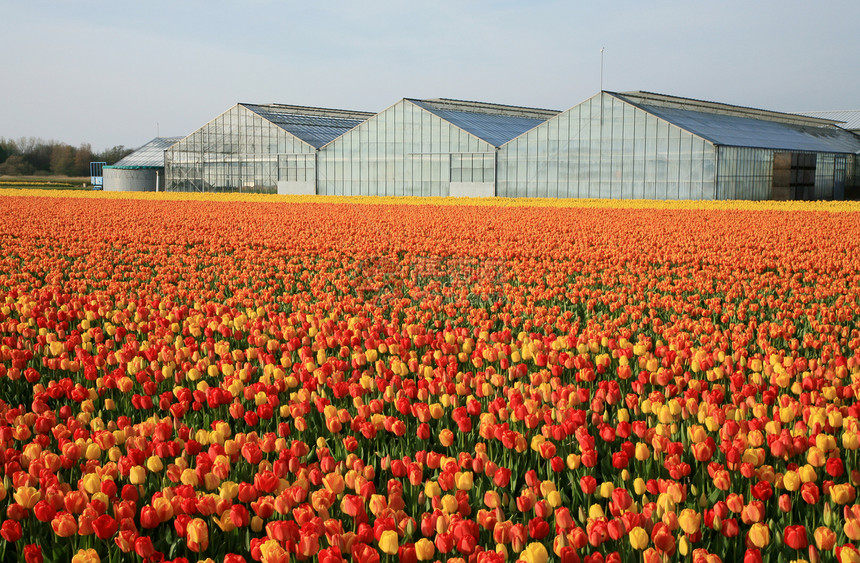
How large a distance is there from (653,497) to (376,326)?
375 cm

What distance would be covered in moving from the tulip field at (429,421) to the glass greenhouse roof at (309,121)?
120 ft

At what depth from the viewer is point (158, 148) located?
66.8 m

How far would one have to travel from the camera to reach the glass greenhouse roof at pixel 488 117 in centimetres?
4231

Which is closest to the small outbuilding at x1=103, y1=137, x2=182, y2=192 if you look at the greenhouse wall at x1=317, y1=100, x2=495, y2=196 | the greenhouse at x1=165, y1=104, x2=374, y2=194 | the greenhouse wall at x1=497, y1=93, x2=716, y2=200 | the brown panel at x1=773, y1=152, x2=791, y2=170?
the greenhouse at x1=165, y1=104, x2=374, y2=194

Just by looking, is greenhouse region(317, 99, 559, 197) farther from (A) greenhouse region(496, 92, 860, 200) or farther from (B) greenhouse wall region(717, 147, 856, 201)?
(B) greenhouse wall region(717, 147, 856, 201)

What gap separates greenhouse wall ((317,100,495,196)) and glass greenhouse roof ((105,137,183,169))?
65.2ft

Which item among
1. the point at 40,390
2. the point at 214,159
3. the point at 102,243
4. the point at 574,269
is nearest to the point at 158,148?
the point at 214,159

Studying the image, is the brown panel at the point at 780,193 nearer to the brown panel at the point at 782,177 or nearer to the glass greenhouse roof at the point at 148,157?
the brown panel at the point at 782,177

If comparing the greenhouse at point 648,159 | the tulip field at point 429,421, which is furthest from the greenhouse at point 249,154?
the tulip field at point 429,421

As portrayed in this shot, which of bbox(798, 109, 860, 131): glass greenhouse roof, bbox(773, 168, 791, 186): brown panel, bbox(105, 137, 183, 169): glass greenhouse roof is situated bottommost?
bbox(773, 168, 791, 186): brown panel

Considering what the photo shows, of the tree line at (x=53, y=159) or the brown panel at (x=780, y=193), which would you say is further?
the tree line at (x=53, y=159)

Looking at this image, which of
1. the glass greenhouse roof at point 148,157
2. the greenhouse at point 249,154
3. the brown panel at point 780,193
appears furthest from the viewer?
the glass greenhouse roof at point 148,157

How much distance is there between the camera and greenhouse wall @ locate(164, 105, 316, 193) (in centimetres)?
4584

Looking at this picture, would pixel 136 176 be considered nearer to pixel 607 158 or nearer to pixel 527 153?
pixel 527 153
